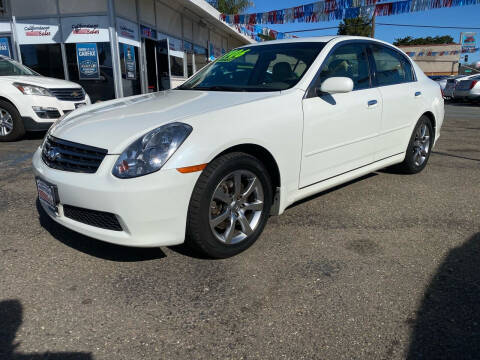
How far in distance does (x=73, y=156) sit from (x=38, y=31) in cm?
1119

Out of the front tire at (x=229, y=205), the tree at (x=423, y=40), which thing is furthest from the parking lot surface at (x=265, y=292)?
the tree at (x=423, y=40)

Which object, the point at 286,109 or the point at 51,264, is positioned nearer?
the point at 51,264

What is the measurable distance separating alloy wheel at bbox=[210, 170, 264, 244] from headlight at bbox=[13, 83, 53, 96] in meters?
5.44

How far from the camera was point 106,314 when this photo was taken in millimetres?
2111

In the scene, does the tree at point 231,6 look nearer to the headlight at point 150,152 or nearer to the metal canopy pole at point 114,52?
the metal canopy pole at point 114,52

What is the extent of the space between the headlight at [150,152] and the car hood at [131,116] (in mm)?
58

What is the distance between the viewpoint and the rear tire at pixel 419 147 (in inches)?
178

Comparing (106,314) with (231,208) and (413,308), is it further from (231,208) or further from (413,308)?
(413,308)

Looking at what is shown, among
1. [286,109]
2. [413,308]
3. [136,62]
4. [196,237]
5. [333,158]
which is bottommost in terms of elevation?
[413,308]

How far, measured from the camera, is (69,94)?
7.18 meters

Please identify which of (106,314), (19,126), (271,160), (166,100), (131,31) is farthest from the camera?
(131,31)

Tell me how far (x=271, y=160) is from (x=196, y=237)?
2.60 ft

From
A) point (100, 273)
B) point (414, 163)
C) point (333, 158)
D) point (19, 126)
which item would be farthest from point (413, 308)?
point (19, 126)

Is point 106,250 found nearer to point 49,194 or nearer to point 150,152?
point 49,194
